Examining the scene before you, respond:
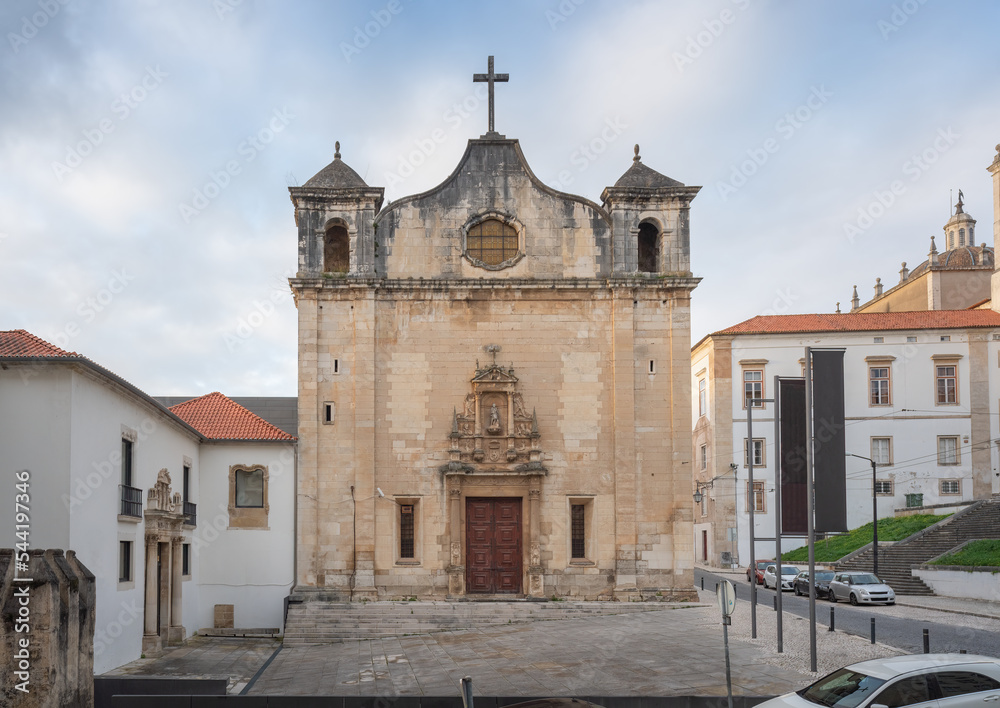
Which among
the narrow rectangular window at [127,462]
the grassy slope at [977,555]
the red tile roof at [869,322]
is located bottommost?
the grassy slope at [977,555]

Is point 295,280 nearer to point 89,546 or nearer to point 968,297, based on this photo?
point 89,546

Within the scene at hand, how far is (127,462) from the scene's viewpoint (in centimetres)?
2305

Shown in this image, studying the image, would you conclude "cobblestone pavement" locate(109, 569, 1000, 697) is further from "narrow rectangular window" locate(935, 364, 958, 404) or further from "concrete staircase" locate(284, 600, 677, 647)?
"narrow rectangular window" locate(935, 364, 958, 404)

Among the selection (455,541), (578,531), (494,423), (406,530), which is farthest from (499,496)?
(406,530)

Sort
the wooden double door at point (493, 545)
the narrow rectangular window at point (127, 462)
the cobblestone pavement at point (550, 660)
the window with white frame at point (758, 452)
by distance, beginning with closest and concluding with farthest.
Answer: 1. the cobblestone pavement at point (550, 660)
2. the narrow rectangular window at point (127, 462)
3. the wooden double door at point (493, 545)
4. the window with white frame at point (758, 452)

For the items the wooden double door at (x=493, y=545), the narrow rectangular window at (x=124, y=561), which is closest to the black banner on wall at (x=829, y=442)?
the wooden double door at (x=493, y=545)

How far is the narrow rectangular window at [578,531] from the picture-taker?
30891mm

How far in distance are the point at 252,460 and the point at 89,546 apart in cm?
1078

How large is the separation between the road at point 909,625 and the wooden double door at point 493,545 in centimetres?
803

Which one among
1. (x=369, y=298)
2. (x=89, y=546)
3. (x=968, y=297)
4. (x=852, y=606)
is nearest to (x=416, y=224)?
(x=369, y=298)

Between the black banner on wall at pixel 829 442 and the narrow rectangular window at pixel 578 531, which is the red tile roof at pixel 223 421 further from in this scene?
the black banner on wall at pixel 829 442

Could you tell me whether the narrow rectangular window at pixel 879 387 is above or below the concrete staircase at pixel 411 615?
above

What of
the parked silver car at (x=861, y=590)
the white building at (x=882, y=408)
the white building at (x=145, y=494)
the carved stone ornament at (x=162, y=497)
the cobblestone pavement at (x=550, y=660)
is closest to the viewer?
the cobblestone pavement at (x=550, y=660)

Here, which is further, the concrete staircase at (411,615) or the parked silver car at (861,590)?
the parked silver car at (861,590)
